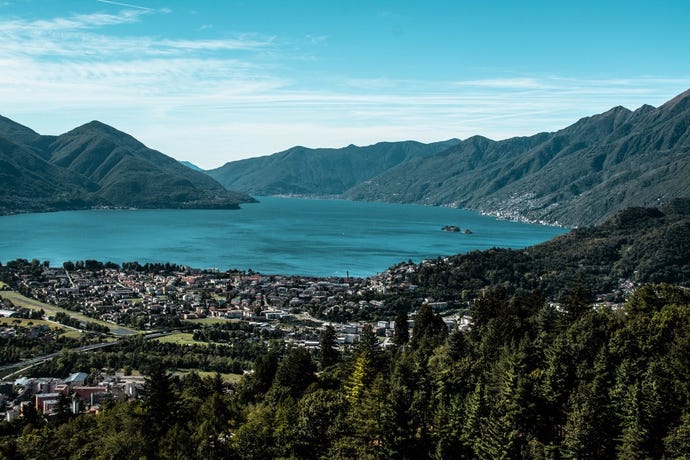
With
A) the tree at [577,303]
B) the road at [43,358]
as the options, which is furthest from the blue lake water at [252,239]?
the tree at [577,303]

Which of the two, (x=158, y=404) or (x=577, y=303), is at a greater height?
(x=577, y=303)

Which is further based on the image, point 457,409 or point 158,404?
point 158,404

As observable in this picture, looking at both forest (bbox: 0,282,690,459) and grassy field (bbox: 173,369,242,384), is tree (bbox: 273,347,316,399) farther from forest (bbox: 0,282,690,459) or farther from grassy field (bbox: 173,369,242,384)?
grassy field (bbox: 173,369,242,384)

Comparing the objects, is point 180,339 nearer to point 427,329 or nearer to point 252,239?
point 427,329

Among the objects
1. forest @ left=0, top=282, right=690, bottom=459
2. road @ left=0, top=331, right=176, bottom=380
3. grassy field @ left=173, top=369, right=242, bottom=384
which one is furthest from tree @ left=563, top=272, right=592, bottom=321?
road @ left=0, top=331, right=176, bottom=380

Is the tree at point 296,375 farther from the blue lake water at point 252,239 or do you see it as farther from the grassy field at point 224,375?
the blue lake water at point 252,239

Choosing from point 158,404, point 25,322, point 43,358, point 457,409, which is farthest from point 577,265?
point 158,404
